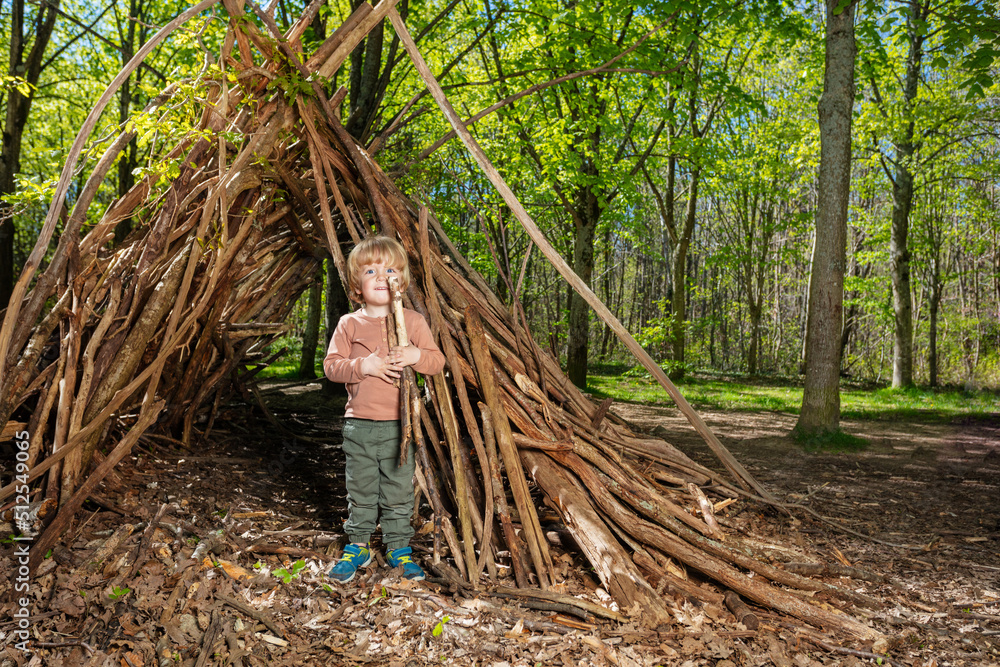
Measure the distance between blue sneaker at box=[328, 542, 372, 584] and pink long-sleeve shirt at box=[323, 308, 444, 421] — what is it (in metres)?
0.58

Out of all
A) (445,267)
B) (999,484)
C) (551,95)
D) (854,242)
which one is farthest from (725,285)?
(445,267)

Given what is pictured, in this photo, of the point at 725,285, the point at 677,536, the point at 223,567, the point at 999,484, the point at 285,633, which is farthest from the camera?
the point at 725,285

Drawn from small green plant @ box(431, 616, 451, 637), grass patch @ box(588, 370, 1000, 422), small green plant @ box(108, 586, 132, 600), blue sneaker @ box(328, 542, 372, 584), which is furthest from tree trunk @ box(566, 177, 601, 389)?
small green plant @ box(108, 586, 132, 600)

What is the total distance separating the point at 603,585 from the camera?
2.51m

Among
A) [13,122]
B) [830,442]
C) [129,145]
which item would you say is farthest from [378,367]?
[129,145]

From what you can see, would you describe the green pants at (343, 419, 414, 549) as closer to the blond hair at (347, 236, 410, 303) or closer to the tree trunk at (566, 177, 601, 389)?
the blond hair at (347, 236, 410, 303)

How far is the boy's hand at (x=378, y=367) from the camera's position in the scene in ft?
7.87

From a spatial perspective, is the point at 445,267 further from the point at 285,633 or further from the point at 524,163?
the point at 524,163

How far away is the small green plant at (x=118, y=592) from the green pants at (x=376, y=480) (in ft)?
2.70

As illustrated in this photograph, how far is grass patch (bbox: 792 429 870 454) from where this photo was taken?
18.8ft

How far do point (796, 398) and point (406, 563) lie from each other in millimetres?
10127

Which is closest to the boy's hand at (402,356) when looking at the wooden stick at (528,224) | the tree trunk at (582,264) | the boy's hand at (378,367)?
the boy's hand at (378,367)

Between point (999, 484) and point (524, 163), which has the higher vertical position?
point (524, 163)

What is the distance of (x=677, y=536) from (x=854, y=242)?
22.4m
